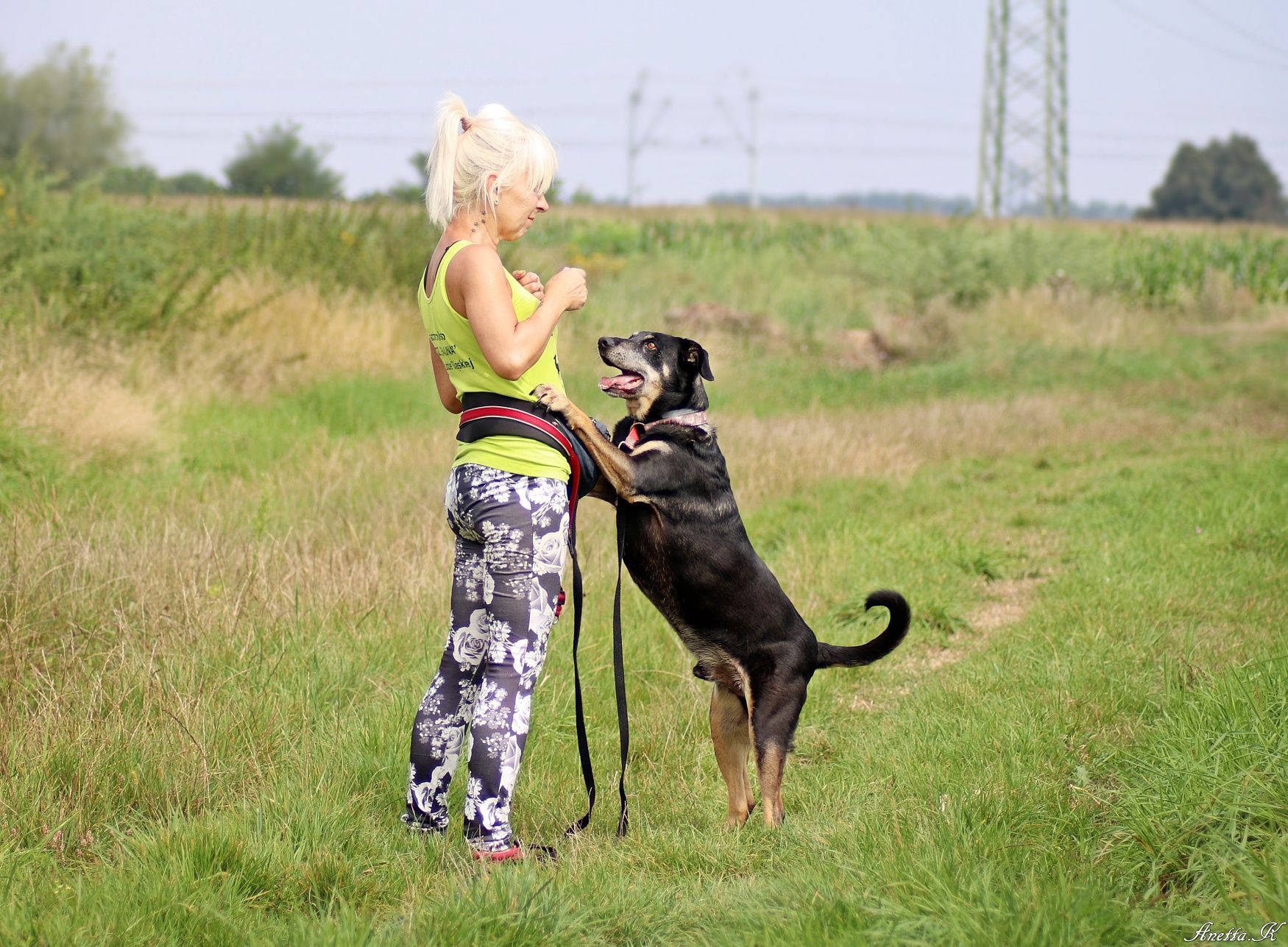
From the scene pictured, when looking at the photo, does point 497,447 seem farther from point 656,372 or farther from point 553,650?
point 553,650

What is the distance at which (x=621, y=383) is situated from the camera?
11.9 feet

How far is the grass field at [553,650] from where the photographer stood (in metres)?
2.79

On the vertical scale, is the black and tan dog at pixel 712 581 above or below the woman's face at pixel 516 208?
below

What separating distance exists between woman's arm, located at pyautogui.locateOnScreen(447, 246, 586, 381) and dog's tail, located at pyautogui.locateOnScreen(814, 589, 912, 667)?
4.92 feet

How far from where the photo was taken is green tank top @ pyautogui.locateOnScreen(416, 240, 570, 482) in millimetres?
3053

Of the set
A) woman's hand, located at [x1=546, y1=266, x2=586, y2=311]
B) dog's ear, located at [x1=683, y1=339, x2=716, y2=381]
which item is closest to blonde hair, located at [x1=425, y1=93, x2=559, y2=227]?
woman's hand, located at [x1=546, y1=266, x2=586, y2=311]

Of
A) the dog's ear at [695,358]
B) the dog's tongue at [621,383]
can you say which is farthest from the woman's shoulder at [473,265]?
the dog's ear at [695,358]

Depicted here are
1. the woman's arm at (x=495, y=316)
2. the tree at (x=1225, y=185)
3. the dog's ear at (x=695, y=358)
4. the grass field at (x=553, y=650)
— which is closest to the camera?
the grass field at (x=553, y=650)

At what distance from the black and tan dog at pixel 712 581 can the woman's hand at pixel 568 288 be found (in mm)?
488

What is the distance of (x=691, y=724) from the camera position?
468 centimetres

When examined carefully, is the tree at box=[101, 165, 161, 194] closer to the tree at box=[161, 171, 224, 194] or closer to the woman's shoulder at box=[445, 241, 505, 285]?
the tree at box=[161, 171, 224, 194]

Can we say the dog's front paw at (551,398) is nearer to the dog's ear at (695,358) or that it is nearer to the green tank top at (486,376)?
the green tank top at (486,376)

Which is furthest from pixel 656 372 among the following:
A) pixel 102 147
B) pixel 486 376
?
pixel 102 147

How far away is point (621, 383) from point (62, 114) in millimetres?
34217
